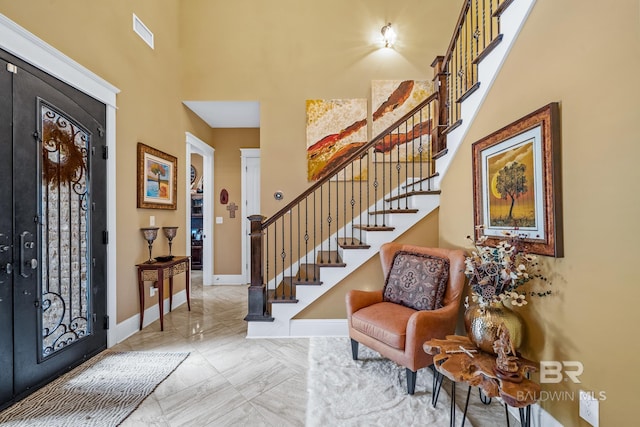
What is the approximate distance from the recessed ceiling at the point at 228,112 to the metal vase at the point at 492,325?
12.5ft

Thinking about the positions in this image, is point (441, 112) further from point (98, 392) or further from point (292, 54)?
point (98, 392)

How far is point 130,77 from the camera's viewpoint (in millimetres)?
3021

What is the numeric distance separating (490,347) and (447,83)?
2837mm

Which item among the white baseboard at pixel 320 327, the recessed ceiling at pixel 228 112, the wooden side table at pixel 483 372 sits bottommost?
the white baseboard at pixel 320 327

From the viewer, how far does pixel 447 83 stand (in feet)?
10.5

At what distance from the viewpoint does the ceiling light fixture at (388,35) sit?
3.97 meters

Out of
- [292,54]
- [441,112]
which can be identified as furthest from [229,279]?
[441,112]

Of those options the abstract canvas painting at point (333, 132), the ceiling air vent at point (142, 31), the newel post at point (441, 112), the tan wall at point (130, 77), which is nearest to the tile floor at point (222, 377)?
the tan wall at point (130, 77)

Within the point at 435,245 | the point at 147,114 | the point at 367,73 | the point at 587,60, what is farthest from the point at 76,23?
the point at 435,245

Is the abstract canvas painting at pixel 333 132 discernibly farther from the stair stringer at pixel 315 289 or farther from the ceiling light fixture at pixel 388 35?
the stair stringer at pixel 315 289

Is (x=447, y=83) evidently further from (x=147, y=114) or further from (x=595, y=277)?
(x=147, y=114)

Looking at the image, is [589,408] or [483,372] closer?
[589,408]

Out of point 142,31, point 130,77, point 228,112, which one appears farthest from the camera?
point 228,112

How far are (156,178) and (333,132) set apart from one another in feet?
8.00
